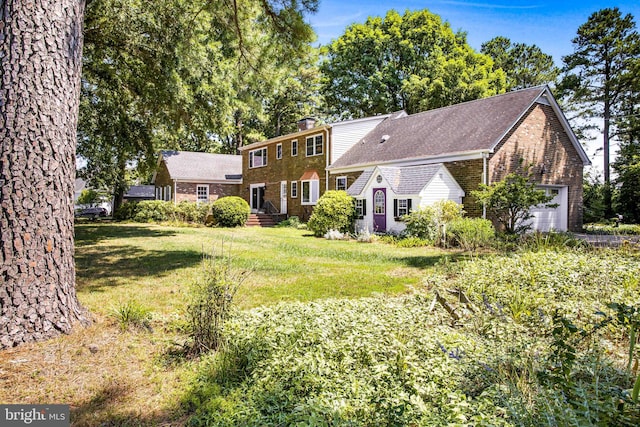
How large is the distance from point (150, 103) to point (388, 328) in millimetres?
12070

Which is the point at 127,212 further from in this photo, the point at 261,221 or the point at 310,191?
the point at 310,191

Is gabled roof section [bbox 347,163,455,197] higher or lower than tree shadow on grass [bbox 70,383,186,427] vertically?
Answer: higher

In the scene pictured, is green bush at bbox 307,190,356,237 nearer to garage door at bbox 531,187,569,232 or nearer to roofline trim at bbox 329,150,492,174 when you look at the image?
roofline trim at bbox 329,150,492,174

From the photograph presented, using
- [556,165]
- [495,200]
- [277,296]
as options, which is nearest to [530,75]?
[556,165]

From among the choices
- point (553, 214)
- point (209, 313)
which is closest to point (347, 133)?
point (553, 214)

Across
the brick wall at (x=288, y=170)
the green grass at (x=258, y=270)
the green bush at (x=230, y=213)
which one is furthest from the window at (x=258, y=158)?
the green grass at (x=258, y=270)

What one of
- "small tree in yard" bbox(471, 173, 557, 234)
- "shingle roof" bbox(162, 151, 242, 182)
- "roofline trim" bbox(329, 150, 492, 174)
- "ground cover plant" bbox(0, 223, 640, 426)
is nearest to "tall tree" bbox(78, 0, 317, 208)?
"ground cover plant" bbox(0, 223, 640, 426)

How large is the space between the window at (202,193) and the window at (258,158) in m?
4.45

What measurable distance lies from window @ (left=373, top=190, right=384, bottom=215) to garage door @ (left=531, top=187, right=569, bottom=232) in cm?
649

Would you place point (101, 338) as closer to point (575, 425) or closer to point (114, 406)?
point (114, 406)

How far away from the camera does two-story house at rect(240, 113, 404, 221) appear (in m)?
22.5

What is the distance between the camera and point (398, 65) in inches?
1389

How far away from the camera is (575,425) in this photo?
193cm

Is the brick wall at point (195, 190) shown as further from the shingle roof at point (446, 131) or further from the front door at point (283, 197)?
the shingle roof at point (446, 131)
